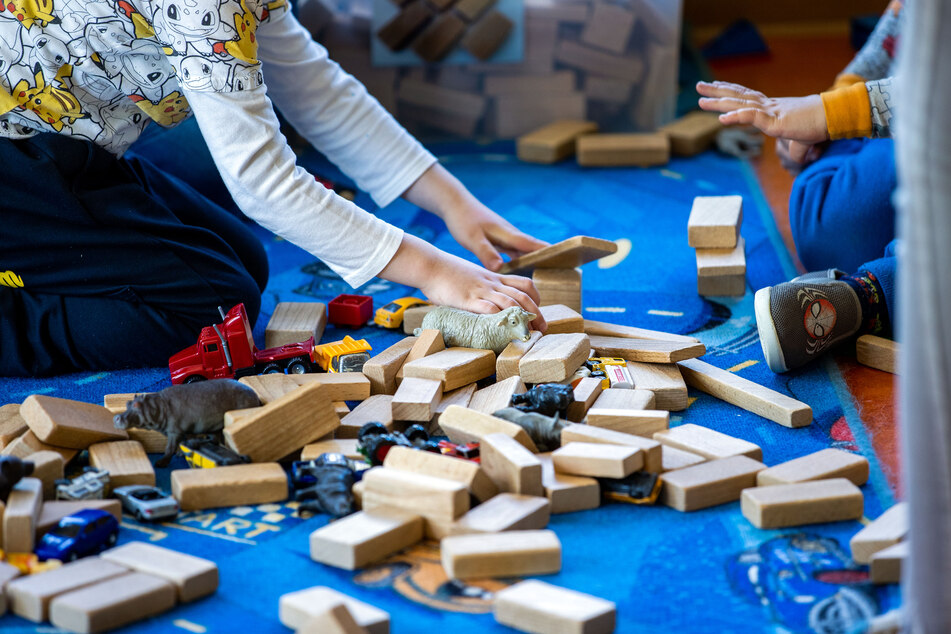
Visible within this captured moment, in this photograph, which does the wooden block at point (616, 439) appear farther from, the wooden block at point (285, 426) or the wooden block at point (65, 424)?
the wooden block at point (65, 424)

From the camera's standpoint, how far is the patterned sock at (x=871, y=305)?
4.15 feet

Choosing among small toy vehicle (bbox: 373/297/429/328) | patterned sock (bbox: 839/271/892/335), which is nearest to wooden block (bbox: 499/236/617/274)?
small toy vehicle (bbox: 373/297/429/328)

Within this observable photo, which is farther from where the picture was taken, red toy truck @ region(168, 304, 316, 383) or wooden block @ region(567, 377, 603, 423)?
red toy truck @ region(168, 304, 316, 383)

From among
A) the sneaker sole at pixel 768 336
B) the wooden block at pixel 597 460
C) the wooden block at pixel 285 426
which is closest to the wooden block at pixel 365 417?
the wooden block at pixel 285 426

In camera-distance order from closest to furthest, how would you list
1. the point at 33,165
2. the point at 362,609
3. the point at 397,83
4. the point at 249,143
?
the point at 362,609, the point at 249,143, the point at 33,165, the point at 397,83

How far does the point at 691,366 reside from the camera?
48.5 inches

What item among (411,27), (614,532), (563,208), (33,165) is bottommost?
(614,532)

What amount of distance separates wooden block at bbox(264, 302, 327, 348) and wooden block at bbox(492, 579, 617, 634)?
2.27ft

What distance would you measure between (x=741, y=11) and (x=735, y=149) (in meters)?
1.43

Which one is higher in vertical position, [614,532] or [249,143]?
[249,143]

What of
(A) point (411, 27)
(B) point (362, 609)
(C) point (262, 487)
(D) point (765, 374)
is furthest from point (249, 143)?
(A) point (411, 27)

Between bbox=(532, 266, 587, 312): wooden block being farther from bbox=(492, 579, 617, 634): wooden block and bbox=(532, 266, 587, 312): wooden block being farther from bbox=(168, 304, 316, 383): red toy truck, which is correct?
bbox=(492, 579, 617, 634): wooden block

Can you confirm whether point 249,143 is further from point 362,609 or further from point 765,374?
point 765,374

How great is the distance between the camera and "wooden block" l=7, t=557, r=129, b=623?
766mm
